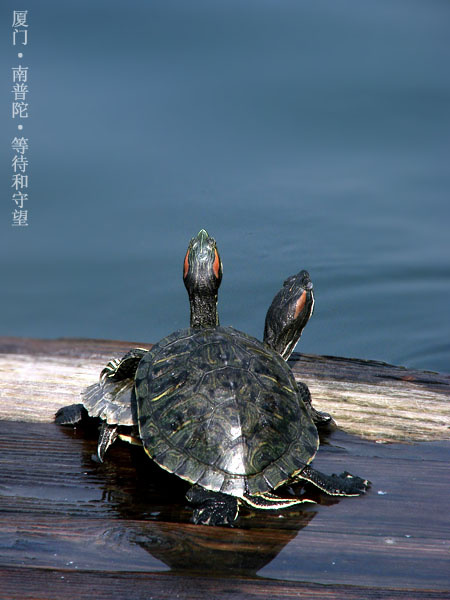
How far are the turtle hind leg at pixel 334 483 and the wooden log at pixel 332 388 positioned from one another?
0.50 metres

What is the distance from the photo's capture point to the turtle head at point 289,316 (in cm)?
363

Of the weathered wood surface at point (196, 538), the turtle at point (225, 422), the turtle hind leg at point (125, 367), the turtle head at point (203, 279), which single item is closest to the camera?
the weathered wood surface at point (196, 538)

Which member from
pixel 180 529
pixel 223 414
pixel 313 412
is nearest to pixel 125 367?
pixel 223 414

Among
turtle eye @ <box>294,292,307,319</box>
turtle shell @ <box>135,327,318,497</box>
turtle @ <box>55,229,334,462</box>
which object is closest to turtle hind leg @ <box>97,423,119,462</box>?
turtle @ <box>55,229,334,462</box>

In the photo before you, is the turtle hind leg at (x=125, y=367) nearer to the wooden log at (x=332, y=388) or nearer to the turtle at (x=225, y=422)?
the turtle at (x=225, y=422)

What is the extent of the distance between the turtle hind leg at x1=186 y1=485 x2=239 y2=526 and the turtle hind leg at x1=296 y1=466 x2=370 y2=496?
0.30 meters

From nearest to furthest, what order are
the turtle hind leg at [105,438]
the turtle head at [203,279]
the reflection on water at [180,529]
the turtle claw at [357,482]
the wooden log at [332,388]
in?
the reflection on water at [180,529] → the turtle claw at [357,482] → the turtle hind leg at [105,438] → the wooden log at [332,388] → the turtle head at [203,279]

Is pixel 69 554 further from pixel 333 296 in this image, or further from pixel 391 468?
pixel 333 296

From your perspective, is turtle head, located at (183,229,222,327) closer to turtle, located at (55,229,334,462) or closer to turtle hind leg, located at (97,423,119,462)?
turtle, located at (55,229,334,462)

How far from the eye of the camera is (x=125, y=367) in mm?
3143

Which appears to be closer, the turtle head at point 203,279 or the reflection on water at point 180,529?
the reflection on water at point 180,529

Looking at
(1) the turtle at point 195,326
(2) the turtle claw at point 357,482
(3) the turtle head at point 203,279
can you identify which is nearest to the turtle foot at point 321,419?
(1) the turtle at point 195,326

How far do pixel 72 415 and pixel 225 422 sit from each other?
0.88 meters

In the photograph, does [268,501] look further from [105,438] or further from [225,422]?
[105,438]
